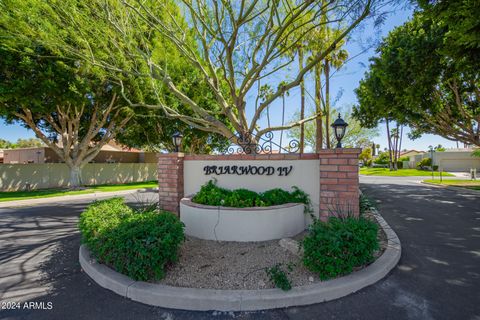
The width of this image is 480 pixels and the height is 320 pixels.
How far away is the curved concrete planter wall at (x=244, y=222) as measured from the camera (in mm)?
4098

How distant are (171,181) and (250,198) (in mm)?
2112

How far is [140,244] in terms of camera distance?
2.71 metres

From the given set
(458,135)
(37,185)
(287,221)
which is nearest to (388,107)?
(458,135)

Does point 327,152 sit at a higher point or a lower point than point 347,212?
higher

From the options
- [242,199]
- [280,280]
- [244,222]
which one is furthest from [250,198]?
[280,280]

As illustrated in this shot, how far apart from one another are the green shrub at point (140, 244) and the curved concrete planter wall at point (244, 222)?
3.30 feet

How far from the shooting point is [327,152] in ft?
13.9

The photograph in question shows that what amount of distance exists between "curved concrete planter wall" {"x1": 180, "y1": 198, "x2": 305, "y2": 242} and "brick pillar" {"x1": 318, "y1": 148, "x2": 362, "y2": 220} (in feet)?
1.86

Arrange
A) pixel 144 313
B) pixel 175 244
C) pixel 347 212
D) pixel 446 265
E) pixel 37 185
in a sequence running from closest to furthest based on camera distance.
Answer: pixel 144 313, pixel 175 244, pixel 446 265, pixel 347 212, pixel 37 185

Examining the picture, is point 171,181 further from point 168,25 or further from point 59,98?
→ point 59,98

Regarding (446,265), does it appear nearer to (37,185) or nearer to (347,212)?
(347,212)

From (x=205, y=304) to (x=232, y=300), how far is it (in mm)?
296

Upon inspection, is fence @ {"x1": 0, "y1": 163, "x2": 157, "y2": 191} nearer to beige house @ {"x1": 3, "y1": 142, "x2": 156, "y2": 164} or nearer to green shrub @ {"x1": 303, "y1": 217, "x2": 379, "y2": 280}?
beige house @ {"x1": 3, "y1": 142, "x2": 156, "y2": 164}

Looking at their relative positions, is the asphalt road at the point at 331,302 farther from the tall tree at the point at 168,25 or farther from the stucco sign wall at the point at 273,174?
the tall tree at the point at 168,25
